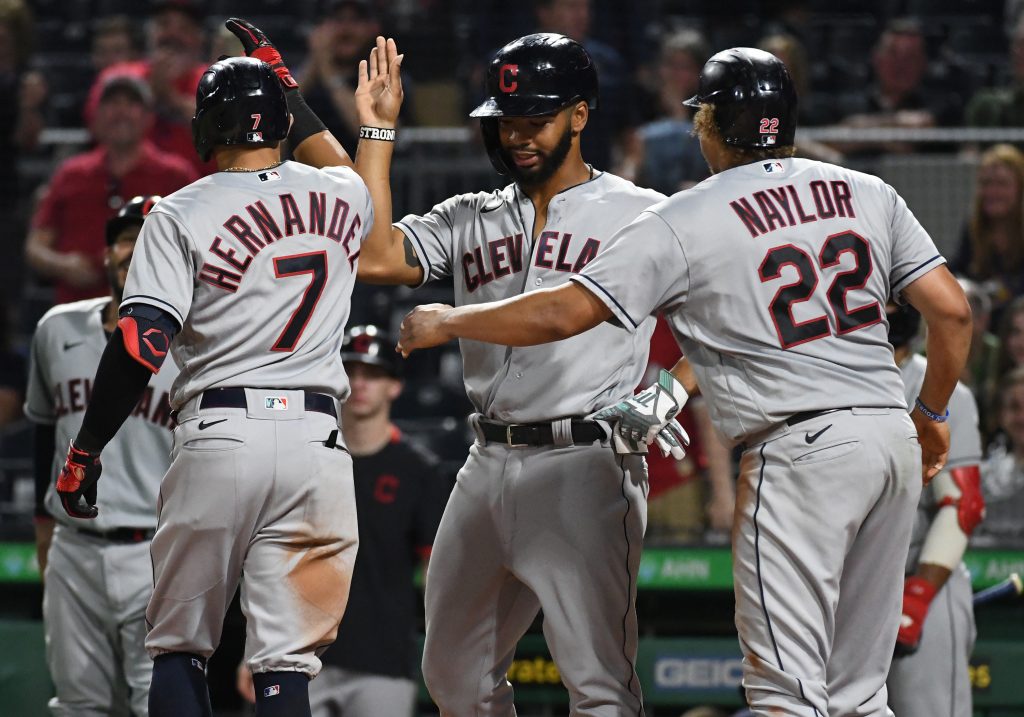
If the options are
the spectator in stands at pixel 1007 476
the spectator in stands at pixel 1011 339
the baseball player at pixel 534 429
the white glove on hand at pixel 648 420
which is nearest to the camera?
the white glove on hand at pixel 648 420

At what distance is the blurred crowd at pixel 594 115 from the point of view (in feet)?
21.2

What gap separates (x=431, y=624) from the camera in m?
4.07

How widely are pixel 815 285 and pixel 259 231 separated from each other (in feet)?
4.47

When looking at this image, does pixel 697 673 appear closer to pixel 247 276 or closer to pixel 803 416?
pixel 803 416

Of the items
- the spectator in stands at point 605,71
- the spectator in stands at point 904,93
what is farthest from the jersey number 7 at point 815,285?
the spectator in stands at point 904,93

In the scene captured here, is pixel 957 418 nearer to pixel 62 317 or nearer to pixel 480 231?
pixel 480 231

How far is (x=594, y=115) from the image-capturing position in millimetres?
7188

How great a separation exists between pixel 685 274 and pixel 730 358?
9.3 inches

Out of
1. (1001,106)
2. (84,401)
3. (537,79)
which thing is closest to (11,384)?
(84,401)

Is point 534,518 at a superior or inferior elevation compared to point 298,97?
inferior

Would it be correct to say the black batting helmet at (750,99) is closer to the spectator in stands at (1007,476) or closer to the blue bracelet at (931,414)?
the blue bracelet at (931,414)

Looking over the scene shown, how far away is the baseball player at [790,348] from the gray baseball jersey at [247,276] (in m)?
0.28

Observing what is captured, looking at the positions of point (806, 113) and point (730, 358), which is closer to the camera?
point (730, 358)

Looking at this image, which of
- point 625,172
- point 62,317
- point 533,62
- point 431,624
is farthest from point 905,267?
point 625,172
